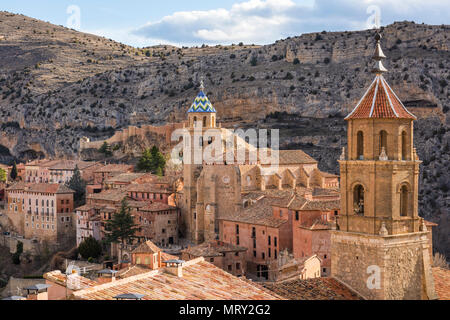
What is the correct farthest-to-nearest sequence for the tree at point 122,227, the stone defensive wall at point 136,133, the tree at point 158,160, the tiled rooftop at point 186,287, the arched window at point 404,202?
1. the stone defensive wall at point 136,133
2. the tree at point 158,160
3. the tree at point 122,227
4. the arched window at point 404,202
5. the tiled rooftop at point 186,287

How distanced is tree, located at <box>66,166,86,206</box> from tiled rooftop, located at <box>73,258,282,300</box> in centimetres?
4225

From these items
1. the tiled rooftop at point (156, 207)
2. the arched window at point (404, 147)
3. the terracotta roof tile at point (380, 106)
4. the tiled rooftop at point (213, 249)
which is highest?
the terracotta roof tile at point (380, 106)

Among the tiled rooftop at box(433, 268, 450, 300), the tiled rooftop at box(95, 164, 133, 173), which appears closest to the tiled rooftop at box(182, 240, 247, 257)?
the tiled rooftop at box(433, 268, 450, 300)

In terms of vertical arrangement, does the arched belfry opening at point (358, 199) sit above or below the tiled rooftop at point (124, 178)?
above

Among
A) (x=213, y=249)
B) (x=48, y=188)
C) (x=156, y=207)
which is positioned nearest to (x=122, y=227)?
(x=156, y=207)

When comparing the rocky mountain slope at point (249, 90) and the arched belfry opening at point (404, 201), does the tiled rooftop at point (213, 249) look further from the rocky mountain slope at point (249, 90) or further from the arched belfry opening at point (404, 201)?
the rocky mountain slope at point (249, 90)

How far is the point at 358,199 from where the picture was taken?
1931 cm

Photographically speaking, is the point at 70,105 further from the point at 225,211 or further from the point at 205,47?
the point at 225,211

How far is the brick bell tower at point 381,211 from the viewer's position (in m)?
18.4

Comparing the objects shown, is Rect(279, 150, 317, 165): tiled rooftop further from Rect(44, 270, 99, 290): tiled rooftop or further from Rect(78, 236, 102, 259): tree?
Rect(44, 270, 99, 290): tiled rooftop

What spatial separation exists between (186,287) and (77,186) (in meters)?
46.3

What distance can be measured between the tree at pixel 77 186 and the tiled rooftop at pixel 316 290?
43943mm

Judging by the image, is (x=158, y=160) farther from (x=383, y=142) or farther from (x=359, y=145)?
(x=383, y=142)

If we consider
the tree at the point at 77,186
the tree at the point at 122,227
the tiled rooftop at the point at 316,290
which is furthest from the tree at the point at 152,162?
the tiled rooftop at the point at 316,290
